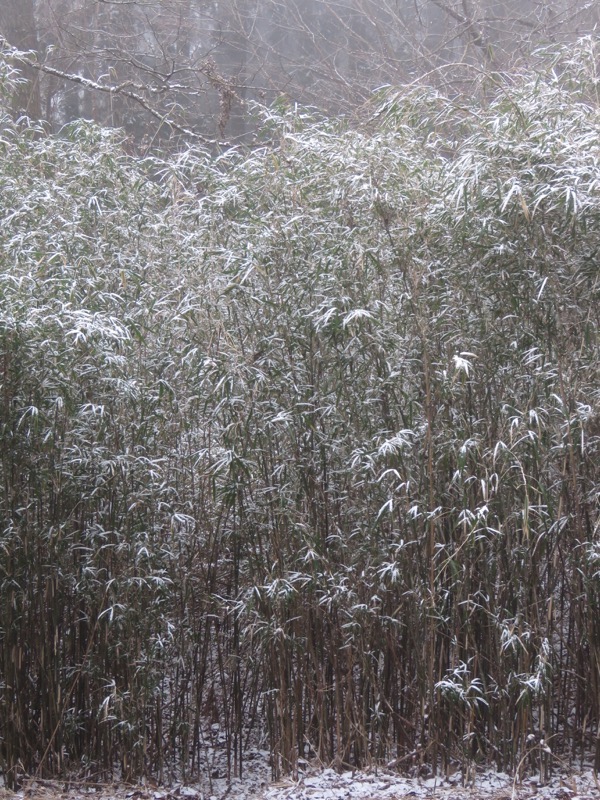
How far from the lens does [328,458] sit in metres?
3.15

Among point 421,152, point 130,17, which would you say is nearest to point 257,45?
point 130,17

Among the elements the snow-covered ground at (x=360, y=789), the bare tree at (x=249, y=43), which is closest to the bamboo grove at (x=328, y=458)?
the snow-covered ground at (x=360, y=789)

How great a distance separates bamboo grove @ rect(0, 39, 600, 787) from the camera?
9.43ft

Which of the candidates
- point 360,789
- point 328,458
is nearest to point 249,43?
point 328,458

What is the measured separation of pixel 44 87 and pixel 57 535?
6360 mm

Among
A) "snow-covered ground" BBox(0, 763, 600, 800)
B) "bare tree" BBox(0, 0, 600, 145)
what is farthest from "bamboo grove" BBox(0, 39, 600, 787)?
"bare tree" BBox(0, 0, 600, 145)

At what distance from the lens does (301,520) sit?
3094 mm

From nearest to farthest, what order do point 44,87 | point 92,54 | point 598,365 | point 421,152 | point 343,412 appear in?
point 598,365
point 343,412
point 421,152
point 92,54
point 44,87

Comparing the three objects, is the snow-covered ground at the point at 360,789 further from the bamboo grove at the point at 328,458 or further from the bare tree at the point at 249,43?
the bare tree at the point at 249,43

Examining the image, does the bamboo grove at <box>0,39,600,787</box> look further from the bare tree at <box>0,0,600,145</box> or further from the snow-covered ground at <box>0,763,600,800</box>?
the bare tree at <box>0,0,600,145</box>

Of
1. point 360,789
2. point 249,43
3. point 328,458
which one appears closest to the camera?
point 360,789

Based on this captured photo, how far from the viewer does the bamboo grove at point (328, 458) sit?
113 inches

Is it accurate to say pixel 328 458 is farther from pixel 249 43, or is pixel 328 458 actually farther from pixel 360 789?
pixel 249 43

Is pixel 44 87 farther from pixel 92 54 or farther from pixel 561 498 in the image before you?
pixel 561 498
